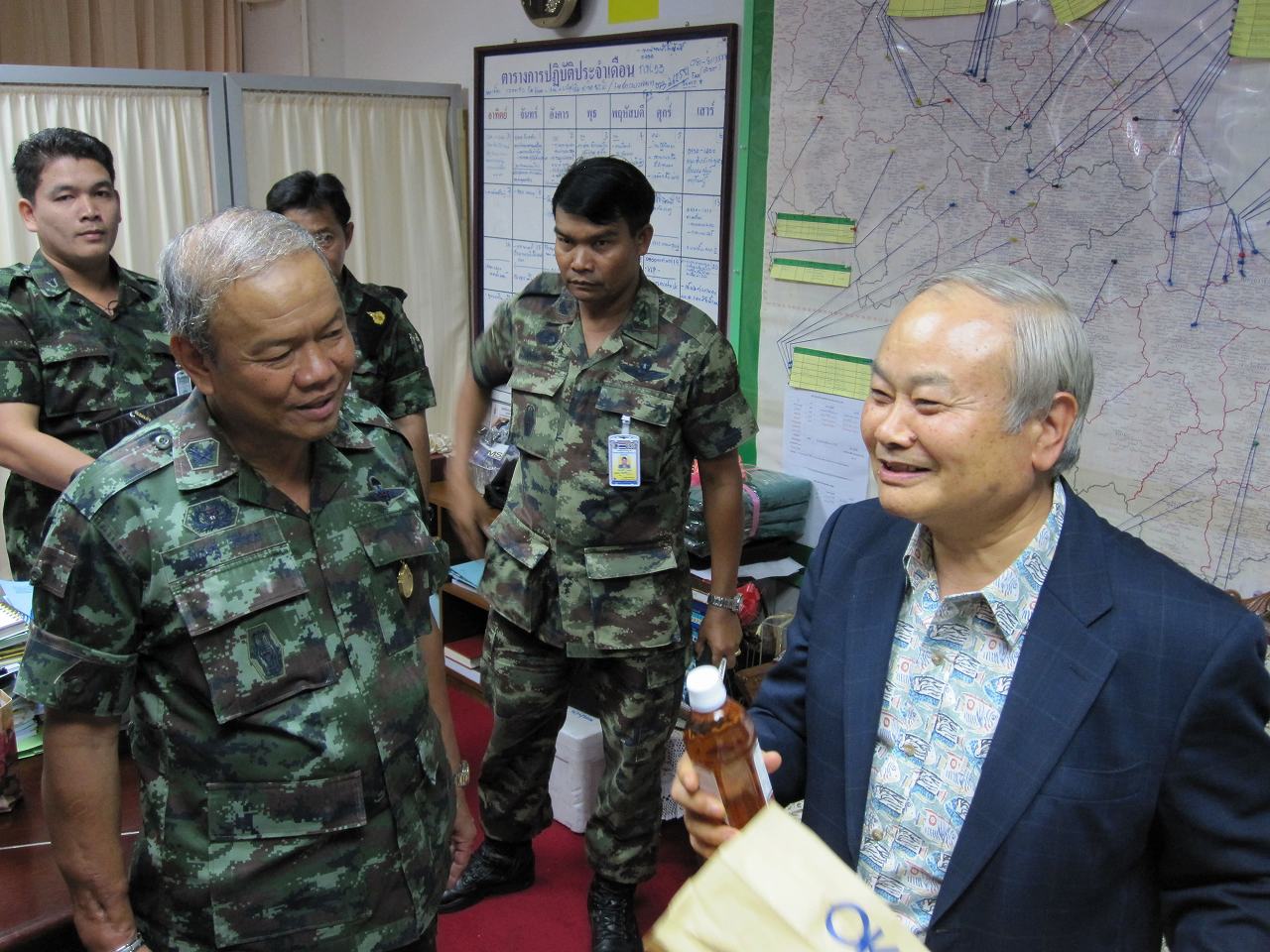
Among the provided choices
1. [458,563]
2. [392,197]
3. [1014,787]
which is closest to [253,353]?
[1014,787]

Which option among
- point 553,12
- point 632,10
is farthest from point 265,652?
point 553,12

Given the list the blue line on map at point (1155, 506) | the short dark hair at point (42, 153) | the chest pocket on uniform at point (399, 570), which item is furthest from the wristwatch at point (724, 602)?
the short dark hair at point (42, 153)

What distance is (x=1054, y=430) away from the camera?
1.15m

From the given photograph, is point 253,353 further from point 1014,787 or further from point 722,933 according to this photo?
point 1014,787

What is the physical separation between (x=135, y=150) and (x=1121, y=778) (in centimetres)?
392

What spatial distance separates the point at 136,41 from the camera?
16.3ft

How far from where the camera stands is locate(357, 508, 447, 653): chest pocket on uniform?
1508mm

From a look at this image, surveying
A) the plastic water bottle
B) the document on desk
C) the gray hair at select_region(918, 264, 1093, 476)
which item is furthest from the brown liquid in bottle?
the document on desk

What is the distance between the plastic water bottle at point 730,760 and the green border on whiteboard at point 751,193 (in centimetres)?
224

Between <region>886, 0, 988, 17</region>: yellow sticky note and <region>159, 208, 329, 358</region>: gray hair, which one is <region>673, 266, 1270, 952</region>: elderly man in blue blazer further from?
<region>886, 0, 988, 17</region>: yellow sticky note

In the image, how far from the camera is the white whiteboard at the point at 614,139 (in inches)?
131

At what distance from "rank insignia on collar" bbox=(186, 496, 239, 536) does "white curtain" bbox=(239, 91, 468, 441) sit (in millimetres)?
3089

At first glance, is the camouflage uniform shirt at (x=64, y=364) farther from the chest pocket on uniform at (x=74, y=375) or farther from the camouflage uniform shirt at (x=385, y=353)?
the camouflage uniform shirt at (x=385, y=353)

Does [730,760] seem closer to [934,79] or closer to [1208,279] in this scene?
[1208,279]
